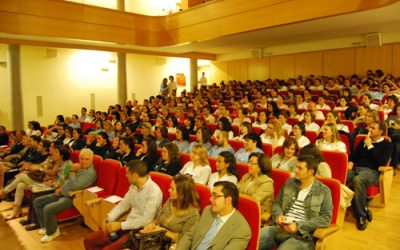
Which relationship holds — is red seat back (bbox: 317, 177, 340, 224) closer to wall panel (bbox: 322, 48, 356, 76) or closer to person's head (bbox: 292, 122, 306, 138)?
person's head (bbox: 292, 122, 306, 138)

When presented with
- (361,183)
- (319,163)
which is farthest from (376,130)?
(319,163)

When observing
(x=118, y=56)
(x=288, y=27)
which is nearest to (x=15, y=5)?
(x=118, y=56)

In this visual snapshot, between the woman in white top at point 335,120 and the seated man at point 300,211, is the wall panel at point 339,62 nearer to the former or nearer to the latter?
the woman in white top at point 335,120

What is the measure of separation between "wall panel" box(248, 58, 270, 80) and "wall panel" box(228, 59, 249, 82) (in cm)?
21

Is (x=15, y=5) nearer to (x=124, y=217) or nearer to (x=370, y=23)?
(x=124, y=217)

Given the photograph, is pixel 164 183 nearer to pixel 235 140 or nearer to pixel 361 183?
pixel 235 140

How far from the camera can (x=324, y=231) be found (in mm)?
2162

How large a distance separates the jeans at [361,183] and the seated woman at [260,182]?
40.7 inches

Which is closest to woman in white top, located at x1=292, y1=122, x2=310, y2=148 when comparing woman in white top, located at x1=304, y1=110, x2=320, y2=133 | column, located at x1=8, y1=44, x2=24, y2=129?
woman in white top, located at x1=304, y1=110, x2=320, y2=133

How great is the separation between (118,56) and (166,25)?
1869 millimetres

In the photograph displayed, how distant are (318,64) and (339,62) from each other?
63 centimetres

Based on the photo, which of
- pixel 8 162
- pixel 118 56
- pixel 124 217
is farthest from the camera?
pixel 118 56

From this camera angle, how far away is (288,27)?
7.00 meters

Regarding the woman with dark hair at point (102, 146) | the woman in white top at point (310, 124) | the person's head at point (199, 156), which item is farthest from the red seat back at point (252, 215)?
the woman with dark hair at point (102, 146)
